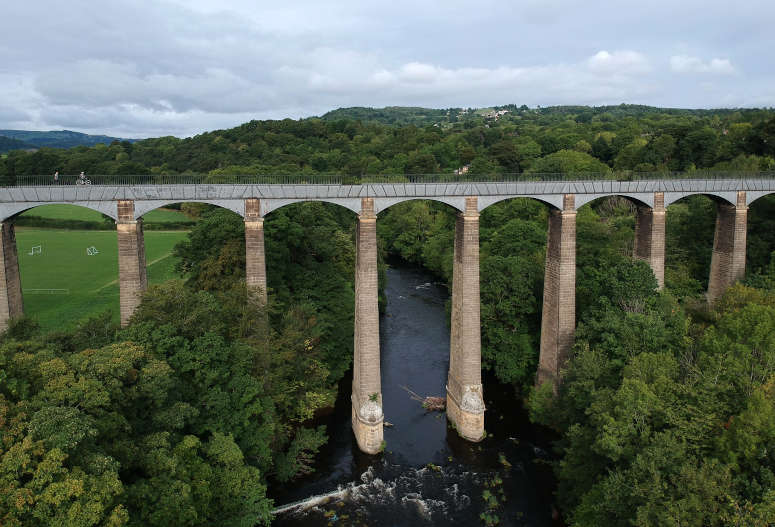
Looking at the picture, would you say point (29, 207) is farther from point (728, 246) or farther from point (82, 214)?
point (82, 214)

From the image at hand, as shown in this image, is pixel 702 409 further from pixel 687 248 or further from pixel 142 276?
Answer: pixel 687 248

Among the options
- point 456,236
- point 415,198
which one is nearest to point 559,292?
point 456,236

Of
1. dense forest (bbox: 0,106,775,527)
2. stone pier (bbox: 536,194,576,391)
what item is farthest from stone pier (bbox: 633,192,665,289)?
stone pier (bbox: 536,194,576,391)

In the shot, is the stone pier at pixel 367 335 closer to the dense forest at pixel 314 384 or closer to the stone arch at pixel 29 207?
the dense forest at pixel 314 384

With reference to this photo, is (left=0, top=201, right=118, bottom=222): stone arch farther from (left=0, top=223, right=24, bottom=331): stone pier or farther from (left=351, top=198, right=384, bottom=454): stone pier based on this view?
(left=351, top=198, right=384, bottom=454): stone pier

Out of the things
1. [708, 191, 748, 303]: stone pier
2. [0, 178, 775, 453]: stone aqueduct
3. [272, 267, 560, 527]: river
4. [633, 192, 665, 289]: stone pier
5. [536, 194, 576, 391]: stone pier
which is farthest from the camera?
[708, 191, 748, 303]: stone pier

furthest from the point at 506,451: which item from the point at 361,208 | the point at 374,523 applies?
the point at 361,208
